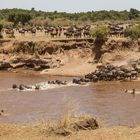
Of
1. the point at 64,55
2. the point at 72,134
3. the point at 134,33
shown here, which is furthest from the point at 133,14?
the point at 72,134

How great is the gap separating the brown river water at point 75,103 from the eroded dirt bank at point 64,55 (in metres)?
7.54

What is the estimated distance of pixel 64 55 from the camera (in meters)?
52.8

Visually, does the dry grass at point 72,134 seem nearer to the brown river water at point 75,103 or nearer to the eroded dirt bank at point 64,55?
the brown river water at point 75,103

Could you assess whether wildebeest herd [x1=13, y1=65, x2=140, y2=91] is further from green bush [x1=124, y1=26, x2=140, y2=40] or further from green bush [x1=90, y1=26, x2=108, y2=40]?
green bush [x1=124, y1=26, x2=140, y2=40]

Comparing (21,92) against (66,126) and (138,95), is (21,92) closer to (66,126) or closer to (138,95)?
(138,95)

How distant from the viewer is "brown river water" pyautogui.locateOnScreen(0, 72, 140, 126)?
2436 cm

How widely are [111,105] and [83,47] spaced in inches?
919

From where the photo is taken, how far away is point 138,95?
33156 millimetres

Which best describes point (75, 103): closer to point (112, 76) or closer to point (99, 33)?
point (112, 76)

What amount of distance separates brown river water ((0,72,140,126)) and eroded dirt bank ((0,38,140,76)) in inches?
297

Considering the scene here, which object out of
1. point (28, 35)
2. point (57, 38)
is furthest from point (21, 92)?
point (28, 35)

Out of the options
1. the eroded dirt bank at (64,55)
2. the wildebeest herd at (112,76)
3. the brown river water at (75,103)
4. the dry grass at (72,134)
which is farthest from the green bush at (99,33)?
the dry grass at (72,134)

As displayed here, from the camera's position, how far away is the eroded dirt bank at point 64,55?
4916 cm

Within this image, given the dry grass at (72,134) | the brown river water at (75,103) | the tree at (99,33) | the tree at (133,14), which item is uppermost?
the tree at (133,14)
